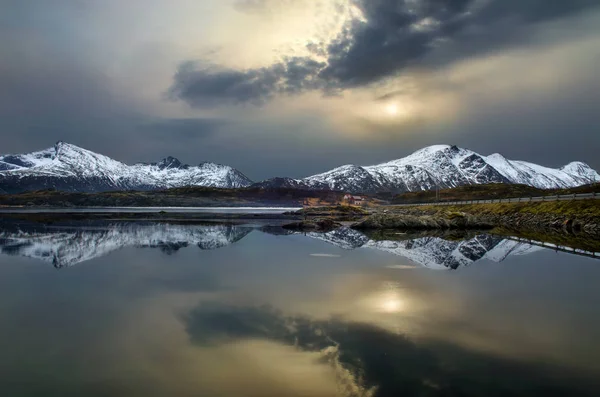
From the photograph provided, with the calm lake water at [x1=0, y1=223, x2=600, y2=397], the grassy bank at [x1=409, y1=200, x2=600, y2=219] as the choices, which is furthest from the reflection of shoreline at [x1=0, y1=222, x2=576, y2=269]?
the grassy bank at [x1=409, y1=200, x2=600, y2=219]

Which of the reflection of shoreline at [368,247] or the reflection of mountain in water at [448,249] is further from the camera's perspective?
the reflection of shoreline at [368,247]

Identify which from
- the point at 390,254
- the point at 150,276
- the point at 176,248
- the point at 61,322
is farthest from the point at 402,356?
the point at 176,248

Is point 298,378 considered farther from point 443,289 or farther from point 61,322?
point 443,289

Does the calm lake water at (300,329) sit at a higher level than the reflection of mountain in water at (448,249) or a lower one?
lower

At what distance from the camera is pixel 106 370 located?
9266 millimetres

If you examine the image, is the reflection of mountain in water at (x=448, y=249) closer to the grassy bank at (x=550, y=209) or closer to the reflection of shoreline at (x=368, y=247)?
the reflection of shoreline at (x=368, y=247)

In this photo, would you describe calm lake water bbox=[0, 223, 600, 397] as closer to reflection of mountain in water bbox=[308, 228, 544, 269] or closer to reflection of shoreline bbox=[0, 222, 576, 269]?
reflection of mountain in water bbox=[308, 228, 544, 269]

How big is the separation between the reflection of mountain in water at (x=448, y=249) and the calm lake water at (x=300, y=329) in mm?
1453

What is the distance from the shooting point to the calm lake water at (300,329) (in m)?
8.68

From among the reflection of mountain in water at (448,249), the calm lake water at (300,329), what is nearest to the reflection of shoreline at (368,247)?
the reflection of mountain in water at (448,249)

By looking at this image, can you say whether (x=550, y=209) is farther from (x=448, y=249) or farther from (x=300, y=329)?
(x=300, y=329)

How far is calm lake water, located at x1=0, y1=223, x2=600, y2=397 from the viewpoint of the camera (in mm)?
8680

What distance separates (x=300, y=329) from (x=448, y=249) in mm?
22895

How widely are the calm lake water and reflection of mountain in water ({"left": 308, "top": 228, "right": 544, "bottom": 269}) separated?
1.45 metres
